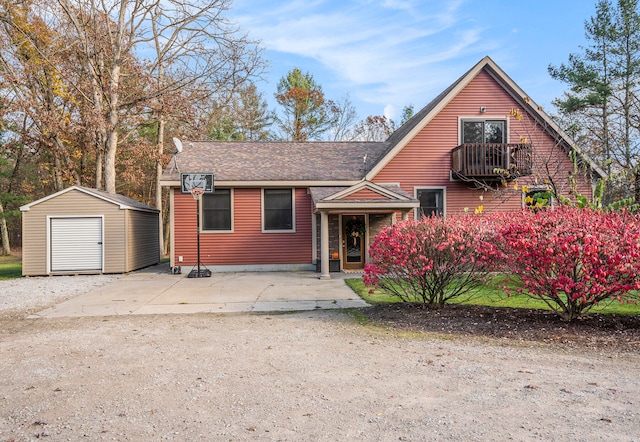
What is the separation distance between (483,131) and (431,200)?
3.17m

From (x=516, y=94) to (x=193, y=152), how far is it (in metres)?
12.4

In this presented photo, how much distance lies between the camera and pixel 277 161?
16.6 m

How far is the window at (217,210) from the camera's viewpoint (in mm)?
15078

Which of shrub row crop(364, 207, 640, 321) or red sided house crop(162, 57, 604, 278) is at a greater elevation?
red sided house crop(162, 57, 604, 278)

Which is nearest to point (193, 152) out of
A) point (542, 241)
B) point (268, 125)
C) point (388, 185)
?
point (388, 185)

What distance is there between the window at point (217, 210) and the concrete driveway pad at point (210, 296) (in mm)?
2349

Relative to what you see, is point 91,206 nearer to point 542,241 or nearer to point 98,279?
point 98,279

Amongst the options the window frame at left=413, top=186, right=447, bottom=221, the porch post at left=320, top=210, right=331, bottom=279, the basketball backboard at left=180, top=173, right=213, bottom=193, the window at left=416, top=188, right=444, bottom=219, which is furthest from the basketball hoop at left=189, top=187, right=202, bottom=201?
the window at left=416, top=188, right=444, bottom=219

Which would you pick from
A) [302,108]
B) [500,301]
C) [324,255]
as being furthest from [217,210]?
[302,108]

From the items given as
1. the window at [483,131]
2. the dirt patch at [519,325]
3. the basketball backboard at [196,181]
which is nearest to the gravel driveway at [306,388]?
the dirt patch at [519,325]

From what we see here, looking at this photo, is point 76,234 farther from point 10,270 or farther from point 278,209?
point 278,209

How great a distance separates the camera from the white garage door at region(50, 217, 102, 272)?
14.2 meters

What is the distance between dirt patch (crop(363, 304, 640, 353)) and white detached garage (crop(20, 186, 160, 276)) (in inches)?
410

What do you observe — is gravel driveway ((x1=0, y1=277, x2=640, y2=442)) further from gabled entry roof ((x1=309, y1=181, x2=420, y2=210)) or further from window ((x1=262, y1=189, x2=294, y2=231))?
window ((x1=262, y1=189, x2=294, y2=231))
